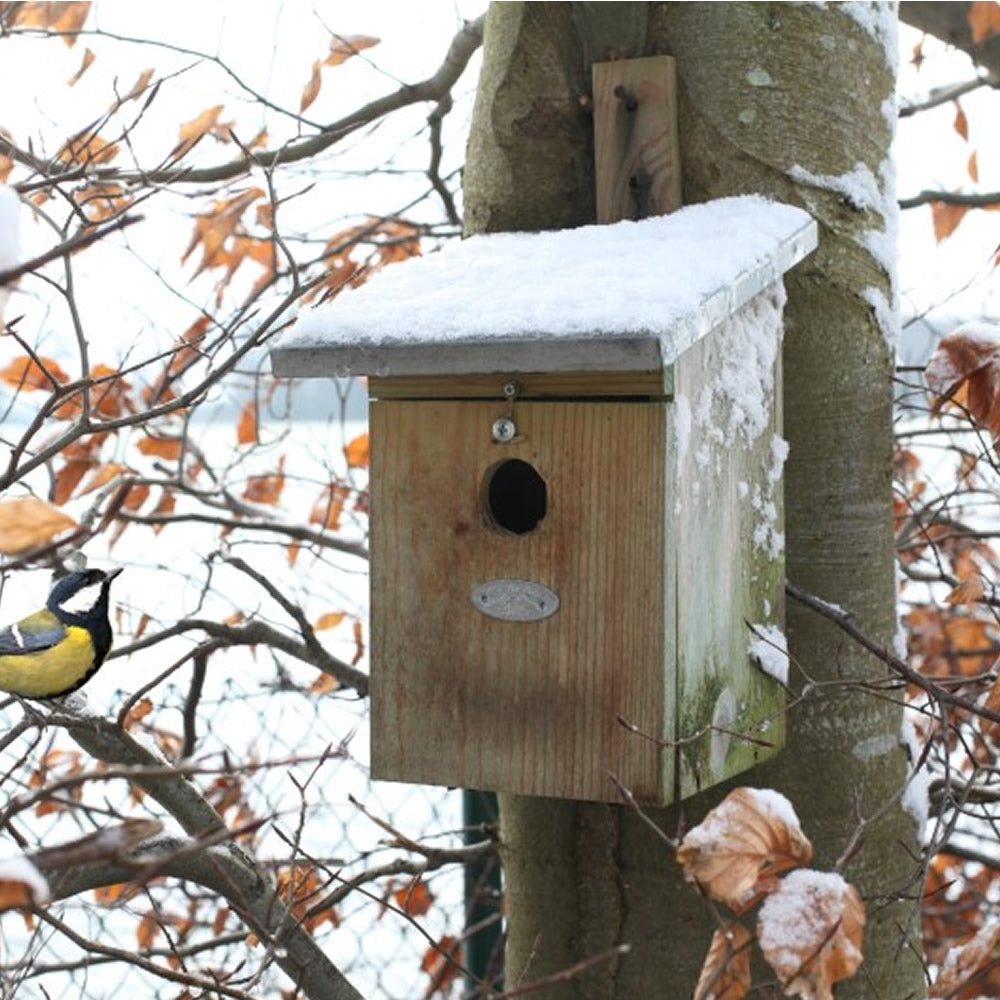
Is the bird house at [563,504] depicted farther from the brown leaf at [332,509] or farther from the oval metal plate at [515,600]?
the brown leaf at [332,509]

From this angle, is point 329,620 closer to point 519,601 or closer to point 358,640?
point 358,640

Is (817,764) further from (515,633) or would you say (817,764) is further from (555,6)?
(555,6)

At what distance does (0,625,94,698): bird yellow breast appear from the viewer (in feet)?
7.59

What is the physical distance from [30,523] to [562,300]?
952 mm

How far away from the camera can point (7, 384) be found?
279 centimetres

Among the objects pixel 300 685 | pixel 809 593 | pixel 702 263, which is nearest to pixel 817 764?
pixel 809 593

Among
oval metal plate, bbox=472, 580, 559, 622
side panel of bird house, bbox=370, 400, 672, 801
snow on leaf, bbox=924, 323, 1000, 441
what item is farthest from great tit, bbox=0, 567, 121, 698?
snow on leaf, bbox=924, 323, 1000, 441

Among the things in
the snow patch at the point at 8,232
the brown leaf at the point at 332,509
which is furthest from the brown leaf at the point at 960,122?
the snow patch at the point at 8,232

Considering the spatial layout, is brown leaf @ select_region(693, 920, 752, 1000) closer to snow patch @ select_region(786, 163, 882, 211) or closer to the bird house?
the bird house

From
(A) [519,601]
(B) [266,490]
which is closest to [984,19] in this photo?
(A) [519,601]

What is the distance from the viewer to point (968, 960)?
170 cm

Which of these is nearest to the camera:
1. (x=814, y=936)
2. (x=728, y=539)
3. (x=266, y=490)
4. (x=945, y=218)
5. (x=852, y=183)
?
(x=814, y=936)

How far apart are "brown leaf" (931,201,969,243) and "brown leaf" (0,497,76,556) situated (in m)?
2.56

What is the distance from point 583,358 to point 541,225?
0.63 metres
